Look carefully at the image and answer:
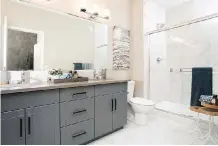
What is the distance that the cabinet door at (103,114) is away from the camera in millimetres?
1968

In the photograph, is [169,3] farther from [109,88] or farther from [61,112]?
[61,112]

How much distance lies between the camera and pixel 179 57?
11.2 feet

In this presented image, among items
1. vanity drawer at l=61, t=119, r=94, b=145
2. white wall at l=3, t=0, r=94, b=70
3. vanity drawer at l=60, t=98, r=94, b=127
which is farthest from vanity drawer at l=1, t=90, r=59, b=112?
white wall at l=3, t=0, r=94, b=70

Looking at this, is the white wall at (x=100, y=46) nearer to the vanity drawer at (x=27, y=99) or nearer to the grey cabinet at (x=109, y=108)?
the grey cabinet at (x=109, y=108)

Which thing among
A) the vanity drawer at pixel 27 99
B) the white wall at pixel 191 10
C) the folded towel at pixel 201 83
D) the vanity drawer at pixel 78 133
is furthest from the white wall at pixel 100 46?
the white wall at pixel 191 10

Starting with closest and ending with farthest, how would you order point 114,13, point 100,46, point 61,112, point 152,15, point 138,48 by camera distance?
point 61,112 < point 100,46 < point 114,13 < point 138,48 < point 152,15

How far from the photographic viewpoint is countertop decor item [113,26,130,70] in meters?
2.89

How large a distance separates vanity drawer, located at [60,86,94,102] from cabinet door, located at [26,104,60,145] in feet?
0.40

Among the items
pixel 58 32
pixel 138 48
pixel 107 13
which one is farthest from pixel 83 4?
pixel 138 48

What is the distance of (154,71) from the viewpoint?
11.1ft

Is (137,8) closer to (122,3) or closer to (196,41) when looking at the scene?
(122,3)

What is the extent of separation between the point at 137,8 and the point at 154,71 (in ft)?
4.48

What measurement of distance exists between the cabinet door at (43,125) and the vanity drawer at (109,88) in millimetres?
575

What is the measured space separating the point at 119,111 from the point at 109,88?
1.37 ft
